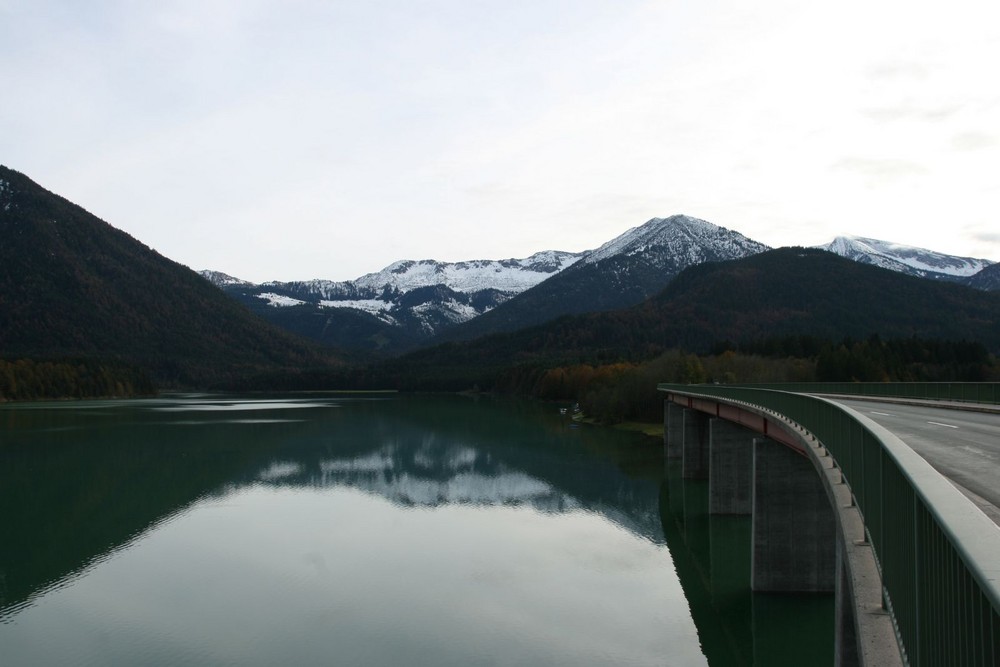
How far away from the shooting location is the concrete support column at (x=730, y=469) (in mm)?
38781

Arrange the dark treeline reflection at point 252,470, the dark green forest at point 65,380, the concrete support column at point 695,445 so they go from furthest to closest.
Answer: the dark green forest at point 65,380 → the concrete support column at point 695,445 → the dark treeline reflection at point 252,470

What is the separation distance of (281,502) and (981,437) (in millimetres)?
37676

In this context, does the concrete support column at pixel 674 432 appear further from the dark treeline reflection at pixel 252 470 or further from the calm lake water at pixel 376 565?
the calm lake water at pixel 376 565

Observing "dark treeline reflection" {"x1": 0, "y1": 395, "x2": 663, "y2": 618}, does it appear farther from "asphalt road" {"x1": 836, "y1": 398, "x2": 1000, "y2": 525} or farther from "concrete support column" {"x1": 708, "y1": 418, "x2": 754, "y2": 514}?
"asphalt road" {"x1": 836, "y1": 398, "x2": 1000, "y2": 525}

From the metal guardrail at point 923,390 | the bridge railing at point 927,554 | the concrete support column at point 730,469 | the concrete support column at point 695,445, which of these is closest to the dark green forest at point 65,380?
the concrete support column at point 695,445

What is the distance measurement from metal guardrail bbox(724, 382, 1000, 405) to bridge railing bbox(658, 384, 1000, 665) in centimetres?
2386

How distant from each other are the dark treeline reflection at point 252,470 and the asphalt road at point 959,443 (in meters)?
15.5

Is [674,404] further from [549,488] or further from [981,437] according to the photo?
[981,437]

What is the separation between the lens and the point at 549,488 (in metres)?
52.8

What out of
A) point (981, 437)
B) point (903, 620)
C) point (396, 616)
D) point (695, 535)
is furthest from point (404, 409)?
point (903, 620)

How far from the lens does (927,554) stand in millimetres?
5664

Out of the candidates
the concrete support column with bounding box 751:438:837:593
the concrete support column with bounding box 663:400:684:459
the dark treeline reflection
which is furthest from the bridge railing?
the concrete support column with bounding box 663:400:684:459

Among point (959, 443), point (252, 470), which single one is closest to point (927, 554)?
point (959, 443)

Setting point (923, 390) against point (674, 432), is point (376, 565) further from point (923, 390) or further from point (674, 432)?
point (674, 432)
